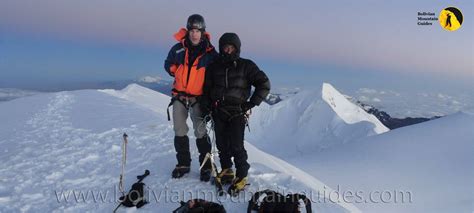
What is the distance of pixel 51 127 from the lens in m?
14.0

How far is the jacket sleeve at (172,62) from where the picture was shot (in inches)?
252

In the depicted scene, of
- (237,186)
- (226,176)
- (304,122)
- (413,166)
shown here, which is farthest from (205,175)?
(304,122)

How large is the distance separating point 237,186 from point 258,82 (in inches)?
67.7

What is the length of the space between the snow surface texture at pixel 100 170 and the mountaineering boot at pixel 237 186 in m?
0.15

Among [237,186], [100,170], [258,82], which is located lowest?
[100,170]

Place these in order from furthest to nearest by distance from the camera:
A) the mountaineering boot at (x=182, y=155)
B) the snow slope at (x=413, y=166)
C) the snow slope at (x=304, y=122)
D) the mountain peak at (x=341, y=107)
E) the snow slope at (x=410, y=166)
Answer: the mountain peak at (x=341, y=107) → the snow slope at (x=304, y=122) → the snow slope at (x=413, y=166) → the snow slope at (x=410, y=166) → the mountaineering boot at (x=182, y=155)

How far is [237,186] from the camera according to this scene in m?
5.97

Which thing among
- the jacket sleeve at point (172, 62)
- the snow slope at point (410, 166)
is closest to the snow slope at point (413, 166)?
the snow slope at point (410, 166)

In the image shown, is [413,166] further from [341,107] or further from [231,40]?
[341,107]

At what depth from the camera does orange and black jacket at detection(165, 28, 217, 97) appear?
614 centimetres

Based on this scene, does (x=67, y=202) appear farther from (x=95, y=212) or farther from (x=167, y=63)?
(x=167, y=63)

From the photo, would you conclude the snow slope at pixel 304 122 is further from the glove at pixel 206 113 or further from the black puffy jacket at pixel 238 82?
the black puffy jacket at pixel 238 82

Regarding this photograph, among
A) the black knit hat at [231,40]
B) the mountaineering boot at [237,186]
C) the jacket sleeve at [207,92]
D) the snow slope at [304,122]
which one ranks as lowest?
the snow slope at [304,122]

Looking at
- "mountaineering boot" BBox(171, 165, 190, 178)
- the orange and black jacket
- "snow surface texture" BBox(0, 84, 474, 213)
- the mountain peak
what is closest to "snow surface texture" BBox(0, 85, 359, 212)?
"snow surface texture" BBox(0, 84, 474, 213)
